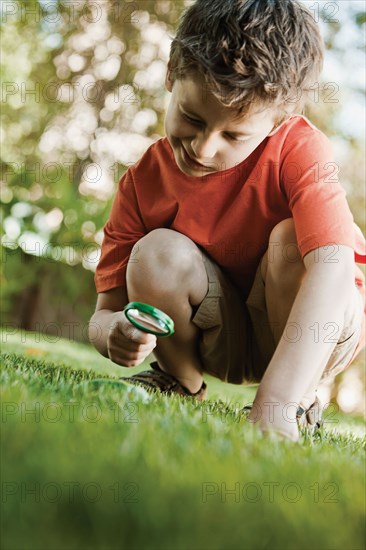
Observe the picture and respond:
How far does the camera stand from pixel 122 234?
2469 millimetres

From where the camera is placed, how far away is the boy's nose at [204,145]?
180cm

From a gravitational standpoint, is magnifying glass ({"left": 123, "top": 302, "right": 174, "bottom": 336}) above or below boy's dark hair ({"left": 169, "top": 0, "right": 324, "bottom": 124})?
below

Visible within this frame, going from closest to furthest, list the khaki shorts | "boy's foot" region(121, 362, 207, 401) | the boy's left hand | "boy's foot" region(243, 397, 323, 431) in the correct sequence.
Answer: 1. the boy's left hand
2. "boy's foot" region(243, 397, 323, 431)
3. the khaki shorts
4. "boy's foot" region(121, 362, 207, 401)

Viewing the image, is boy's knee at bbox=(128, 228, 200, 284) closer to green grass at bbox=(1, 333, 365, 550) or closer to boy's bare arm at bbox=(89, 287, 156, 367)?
boy's bare arm at bbox=(89, 287, 156, 367)

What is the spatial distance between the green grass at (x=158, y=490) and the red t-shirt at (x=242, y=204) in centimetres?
91

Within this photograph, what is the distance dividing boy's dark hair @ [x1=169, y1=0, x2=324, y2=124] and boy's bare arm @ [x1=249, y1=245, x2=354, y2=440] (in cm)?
46

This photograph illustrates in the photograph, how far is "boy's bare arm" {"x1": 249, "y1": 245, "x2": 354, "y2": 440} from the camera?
163cm

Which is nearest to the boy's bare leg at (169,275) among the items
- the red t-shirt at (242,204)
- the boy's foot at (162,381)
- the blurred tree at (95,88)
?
the red t-shirt at (242,204)

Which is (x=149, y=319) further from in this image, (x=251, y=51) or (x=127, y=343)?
(x=251, y=51)

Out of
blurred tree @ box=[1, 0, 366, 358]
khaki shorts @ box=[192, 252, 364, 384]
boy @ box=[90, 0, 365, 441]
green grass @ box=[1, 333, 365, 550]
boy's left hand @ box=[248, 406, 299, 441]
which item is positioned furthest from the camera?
blurred tree @ box=[1, 0, 366, 358]

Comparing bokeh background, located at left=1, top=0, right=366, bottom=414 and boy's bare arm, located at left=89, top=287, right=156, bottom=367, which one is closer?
boy's bare arm, located at left=89, top=287, right=156, bottom=367

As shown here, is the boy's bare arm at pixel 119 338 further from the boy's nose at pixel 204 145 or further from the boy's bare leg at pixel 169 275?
the boy's nose at pixel 204 145

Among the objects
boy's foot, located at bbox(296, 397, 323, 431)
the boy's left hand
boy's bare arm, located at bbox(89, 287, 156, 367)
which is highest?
the boy's left hand

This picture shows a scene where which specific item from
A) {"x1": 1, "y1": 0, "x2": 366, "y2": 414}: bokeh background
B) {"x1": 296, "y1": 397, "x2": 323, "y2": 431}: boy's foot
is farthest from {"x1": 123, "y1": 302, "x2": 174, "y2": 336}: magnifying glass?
{"x1": 1, "y1": 0, "x2": 366, "y2": 414}: bokeh background
